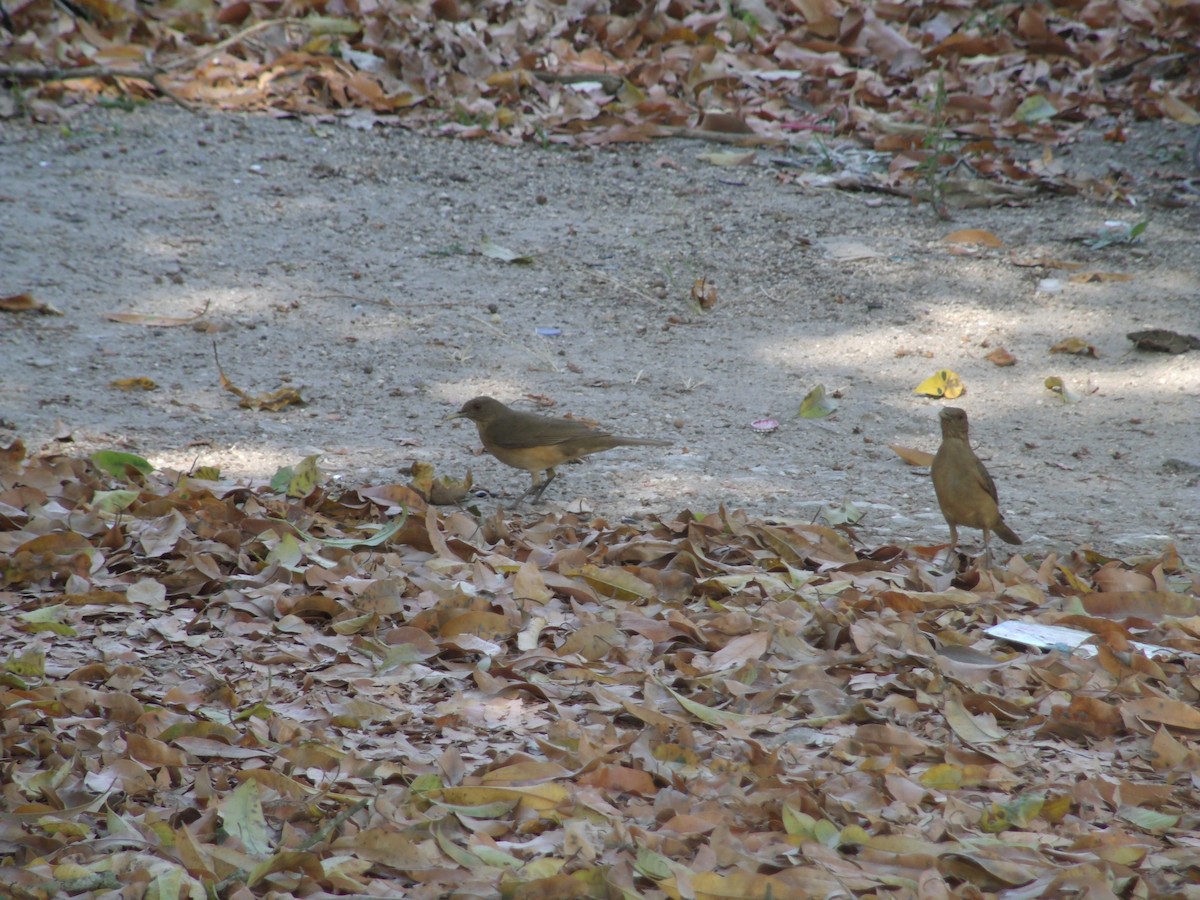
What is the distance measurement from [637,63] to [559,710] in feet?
27.3

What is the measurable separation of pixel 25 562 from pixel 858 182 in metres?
7.03

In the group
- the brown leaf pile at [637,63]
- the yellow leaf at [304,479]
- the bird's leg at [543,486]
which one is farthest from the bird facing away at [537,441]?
the brown leaf pile at [637,63]

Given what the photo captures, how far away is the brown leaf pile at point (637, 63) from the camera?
33.3 feet

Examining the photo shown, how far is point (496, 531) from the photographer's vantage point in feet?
16.4

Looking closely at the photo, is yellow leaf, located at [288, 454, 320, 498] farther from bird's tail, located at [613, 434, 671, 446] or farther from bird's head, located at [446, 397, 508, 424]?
bird's tail, located at [613, 434, 671, 446]

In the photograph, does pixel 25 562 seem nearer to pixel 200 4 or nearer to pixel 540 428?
pixel 540 428

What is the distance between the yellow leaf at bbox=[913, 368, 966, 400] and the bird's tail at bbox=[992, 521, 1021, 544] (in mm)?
2058

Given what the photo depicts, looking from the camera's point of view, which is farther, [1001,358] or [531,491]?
[1001,358]

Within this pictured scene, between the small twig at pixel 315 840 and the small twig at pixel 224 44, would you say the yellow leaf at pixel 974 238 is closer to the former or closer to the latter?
the small twig at pixel 224 44

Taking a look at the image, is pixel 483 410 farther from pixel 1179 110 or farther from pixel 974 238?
pixel 1179 110

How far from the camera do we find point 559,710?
11.8ft

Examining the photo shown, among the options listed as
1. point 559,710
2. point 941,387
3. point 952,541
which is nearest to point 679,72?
point 941,387

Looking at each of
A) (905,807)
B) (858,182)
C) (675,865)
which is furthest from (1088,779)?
(858,182)

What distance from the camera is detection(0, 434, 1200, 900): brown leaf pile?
Answer: 9.37 ft
